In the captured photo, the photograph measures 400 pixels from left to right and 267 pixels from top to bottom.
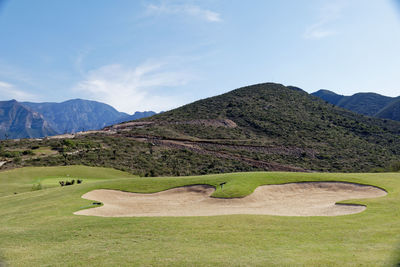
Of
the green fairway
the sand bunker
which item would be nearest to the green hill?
the sand bunker

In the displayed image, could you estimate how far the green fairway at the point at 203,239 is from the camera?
7.59 metres

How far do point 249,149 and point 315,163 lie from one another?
1331 centimetres

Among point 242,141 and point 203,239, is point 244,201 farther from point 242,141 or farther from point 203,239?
point 242,141

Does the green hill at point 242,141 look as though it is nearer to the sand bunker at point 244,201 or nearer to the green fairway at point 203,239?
the sand bunker at point 244,201

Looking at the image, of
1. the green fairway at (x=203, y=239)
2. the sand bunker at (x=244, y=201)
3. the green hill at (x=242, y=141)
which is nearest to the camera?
the green fairway at (x=203, y=239)

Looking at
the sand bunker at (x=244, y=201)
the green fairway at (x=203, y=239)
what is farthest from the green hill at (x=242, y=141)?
the green fairway at (x=203, y=239)

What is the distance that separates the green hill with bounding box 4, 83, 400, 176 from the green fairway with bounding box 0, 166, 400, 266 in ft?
86.3

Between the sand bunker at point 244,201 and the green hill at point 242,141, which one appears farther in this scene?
the green hill at point 242,141

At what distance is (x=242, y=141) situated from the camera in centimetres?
6084

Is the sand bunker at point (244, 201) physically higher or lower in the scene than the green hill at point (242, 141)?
lower

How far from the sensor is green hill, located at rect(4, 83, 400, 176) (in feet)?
148

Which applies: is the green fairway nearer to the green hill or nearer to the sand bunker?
the sand bunker

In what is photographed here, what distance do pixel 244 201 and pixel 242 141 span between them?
147 ft

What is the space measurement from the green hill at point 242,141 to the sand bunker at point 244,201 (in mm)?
19243
